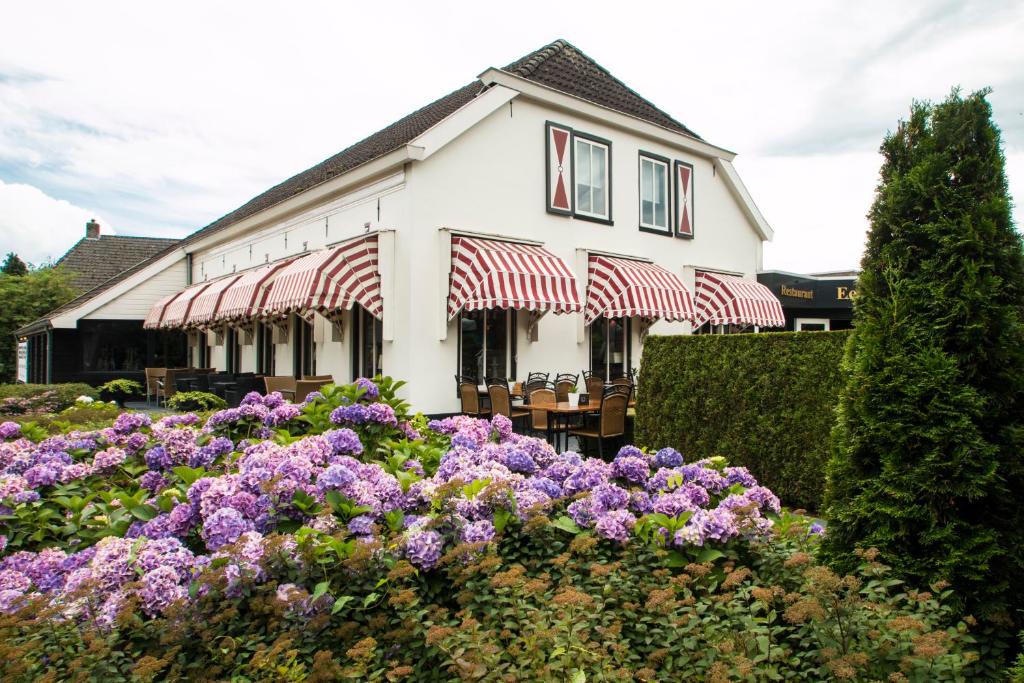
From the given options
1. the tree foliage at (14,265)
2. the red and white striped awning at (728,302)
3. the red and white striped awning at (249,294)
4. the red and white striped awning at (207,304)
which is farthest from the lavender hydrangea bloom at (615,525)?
the tree foliage at (14,265)

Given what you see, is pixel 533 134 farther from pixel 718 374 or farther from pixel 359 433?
pixel 359 433

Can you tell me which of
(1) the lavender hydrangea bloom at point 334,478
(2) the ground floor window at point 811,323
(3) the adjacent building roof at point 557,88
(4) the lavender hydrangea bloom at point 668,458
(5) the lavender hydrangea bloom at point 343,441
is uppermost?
(3) the adjacent building roof at point 557,88

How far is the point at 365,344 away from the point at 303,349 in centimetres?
360

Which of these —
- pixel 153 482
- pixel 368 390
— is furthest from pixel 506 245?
pixel 153 482

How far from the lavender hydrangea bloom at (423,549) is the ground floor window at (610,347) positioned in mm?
11551

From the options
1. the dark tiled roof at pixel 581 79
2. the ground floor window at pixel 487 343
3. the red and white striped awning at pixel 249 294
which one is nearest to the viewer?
the ground floor window at pixel 487 343

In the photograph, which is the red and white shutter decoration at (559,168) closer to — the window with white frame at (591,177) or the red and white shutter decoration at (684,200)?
the window with white frame at (591,177)

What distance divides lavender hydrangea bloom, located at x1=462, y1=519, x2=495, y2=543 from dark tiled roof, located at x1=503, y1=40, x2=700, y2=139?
11.6 m

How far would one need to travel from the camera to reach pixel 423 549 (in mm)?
2297

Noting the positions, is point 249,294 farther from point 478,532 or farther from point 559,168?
point 478,532

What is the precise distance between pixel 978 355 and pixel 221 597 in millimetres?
3365

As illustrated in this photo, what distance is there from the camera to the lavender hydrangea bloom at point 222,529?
2.35m

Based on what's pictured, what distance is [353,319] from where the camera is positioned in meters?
13.1

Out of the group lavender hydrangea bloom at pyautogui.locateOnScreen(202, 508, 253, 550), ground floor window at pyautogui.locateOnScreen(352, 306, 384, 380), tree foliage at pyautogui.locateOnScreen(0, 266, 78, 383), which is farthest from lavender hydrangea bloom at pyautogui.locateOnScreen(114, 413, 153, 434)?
tree foliage at pyautogui.locateOnScreen(0, 266, 78, 383)
